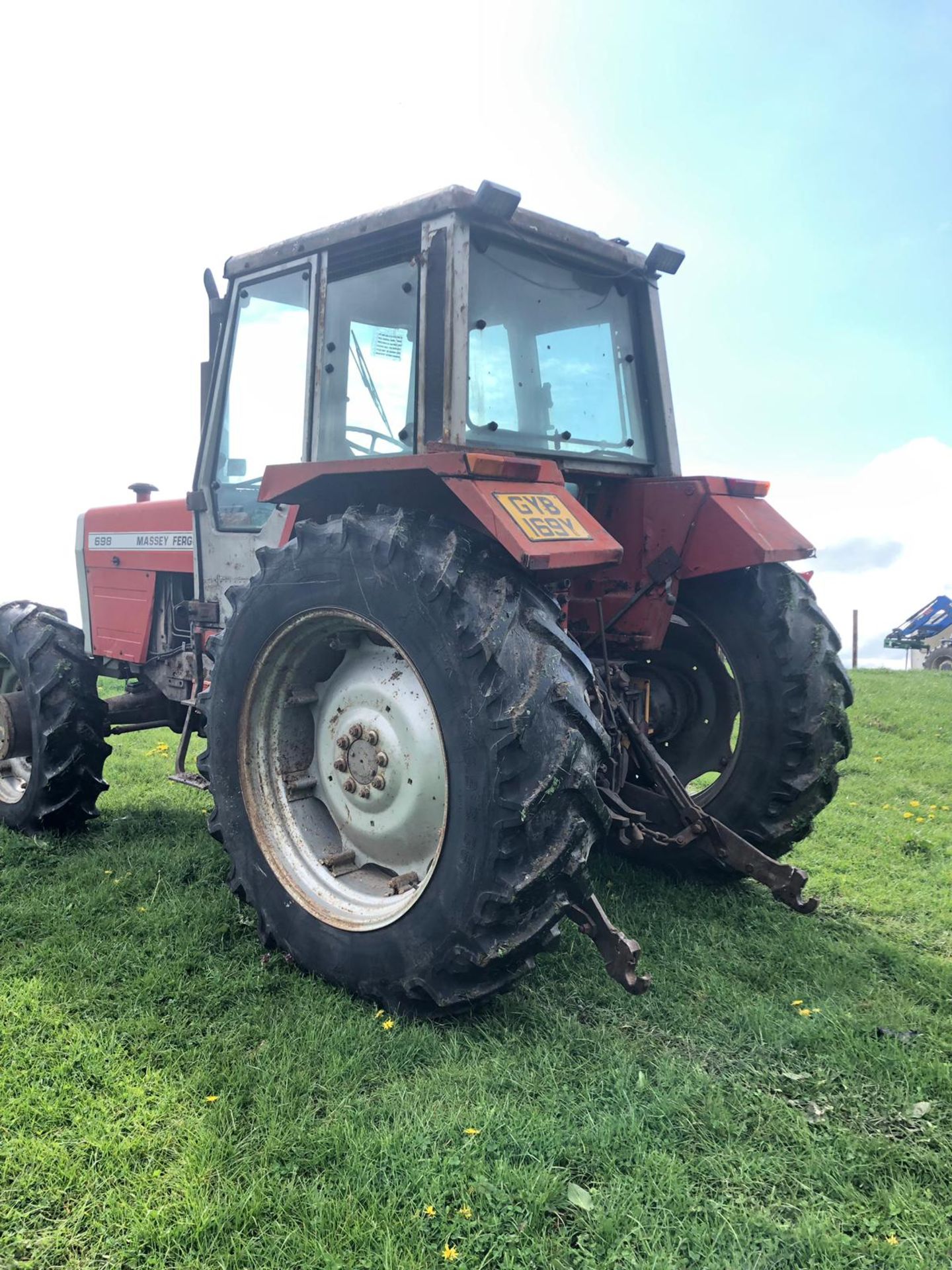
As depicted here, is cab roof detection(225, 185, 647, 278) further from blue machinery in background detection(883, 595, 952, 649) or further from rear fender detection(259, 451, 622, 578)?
blue machinery in background detection(883, 595, 952, 649)

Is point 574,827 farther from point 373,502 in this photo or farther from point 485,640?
point 373,502

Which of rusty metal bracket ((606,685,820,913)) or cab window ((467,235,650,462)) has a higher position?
cab window ((467,235,650,462))

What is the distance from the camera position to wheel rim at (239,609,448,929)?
9.72 feet

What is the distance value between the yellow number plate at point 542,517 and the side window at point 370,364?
0.69 metres

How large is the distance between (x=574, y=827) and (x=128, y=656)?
131 inches

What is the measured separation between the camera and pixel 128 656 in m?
4.96

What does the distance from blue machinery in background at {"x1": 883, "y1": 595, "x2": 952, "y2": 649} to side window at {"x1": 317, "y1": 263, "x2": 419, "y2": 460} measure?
20.5 m

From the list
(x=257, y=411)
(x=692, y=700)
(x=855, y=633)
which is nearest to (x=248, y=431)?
(x=257, y=411)

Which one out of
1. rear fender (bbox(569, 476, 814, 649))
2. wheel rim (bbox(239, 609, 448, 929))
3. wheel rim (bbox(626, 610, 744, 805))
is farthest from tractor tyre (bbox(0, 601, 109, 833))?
wheel rim (bbox(626, 610, 744, 805))

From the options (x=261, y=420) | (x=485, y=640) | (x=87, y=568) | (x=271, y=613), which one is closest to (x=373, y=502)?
(x=271, y=613)

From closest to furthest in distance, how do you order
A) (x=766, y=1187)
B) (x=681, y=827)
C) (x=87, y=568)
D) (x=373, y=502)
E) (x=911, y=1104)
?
(x=766, y=1187)
(x=911, y=1104)
(x=373, y=502)
(x=681, y=827)
(x=87, y=568)

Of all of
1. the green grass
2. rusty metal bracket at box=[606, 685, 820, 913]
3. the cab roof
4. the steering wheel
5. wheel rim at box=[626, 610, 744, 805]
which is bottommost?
the green grass

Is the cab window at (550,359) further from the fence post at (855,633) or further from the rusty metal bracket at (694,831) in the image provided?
the fence post at (855,633)

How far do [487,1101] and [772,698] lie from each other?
76.1 inches
